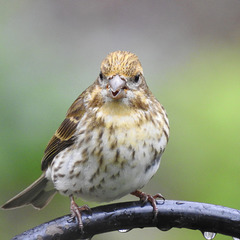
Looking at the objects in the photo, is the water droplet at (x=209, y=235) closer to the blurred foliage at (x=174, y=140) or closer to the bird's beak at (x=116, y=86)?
the bird's beak at (x=116, y=86)

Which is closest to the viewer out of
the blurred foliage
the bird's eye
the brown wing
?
the bird's eye

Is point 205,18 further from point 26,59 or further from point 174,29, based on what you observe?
point 26,59

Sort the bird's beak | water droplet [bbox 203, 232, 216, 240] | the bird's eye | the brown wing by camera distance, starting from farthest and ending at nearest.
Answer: the brown wing < the bird's eye < the bird's beak < water droplet [bbox 203, 232, 216, 240]

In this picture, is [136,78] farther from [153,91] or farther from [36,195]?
[153,91]

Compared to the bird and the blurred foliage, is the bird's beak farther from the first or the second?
the blurred foliage

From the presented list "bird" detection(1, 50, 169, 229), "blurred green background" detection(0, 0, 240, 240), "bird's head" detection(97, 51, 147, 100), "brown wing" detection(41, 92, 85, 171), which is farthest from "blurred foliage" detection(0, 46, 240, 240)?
"bird's head" detection(97, 51, 147, 100)
